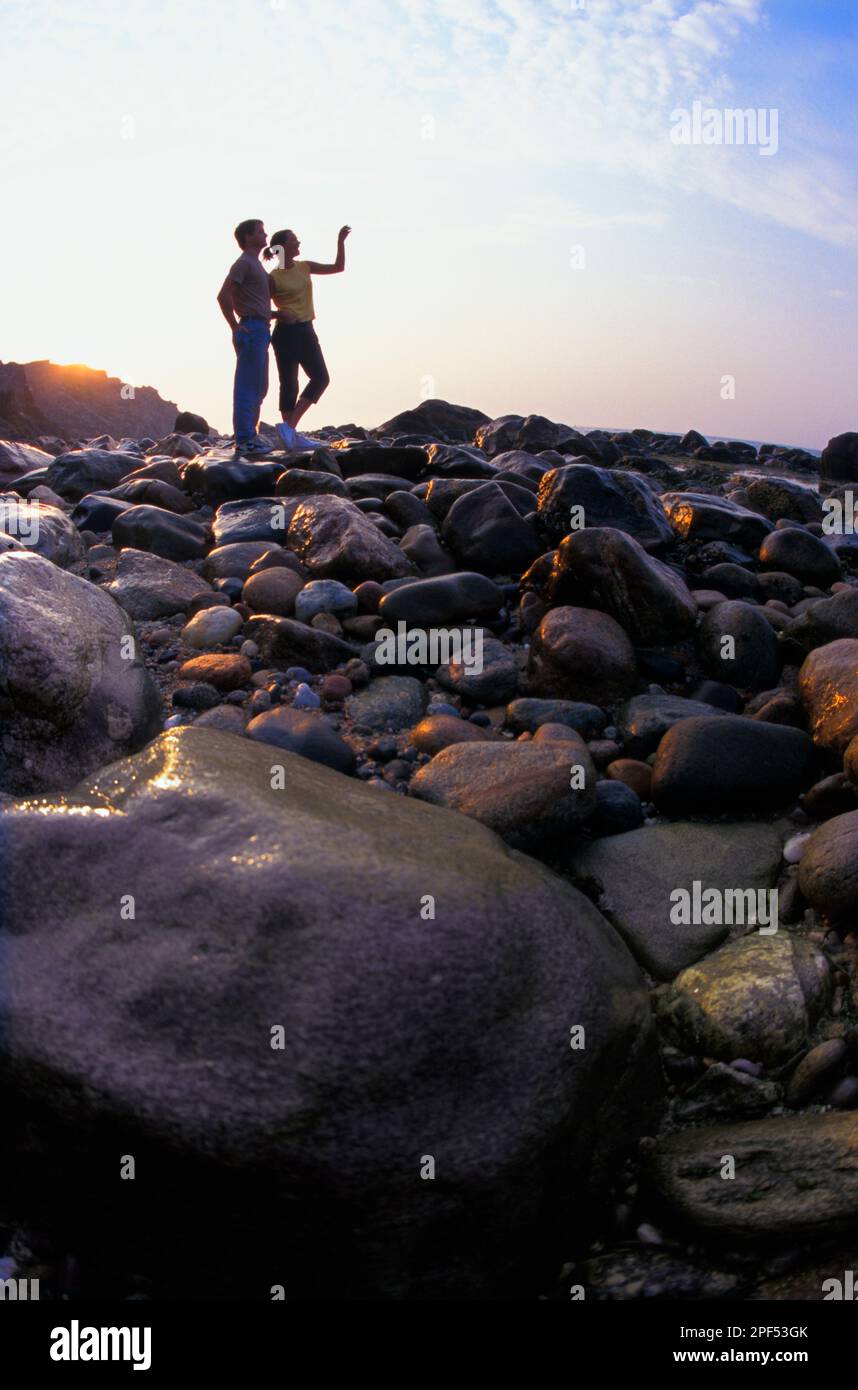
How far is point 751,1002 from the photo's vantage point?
289 cm

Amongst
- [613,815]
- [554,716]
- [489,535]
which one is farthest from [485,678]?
[489,535]

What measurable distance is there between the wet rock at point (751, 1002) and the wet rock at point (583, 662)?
1.69 meters

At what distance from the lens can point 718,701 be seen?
4523 mm

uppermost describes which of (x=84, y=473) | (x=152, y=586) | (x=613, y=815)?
(x=84, y=473)

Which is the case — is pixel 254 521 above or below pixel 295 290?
below

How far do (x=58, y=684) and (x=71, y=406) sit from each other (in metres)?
37.8

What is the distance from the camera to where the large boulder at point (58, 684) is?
339 cm

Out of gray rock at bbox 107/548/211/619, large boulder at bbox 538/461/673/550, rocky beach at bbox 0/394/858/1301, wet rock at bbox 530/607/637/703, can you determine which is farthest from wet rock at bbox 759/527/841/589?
gray rock at bbox 107/548/211/619

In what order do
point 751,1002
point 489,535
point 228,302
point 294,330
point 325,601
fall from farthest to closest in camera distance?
point 294,330
point 228,302
point 489,535
point 325,601
point 751,1002

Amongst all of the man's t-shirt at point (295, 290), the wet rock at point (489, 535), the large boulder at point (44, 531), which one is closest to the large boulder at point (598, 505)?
the wet rock at point (489, 535)

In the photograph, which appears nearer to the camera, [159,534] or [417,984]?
[417,984]

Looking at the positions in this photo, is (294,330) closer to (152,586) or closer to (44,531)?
(44,531)

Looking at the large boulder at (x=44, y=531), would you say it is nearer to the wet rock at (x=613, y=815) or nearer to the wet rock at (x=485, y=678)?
the wet rock at (x=485, y=678)
